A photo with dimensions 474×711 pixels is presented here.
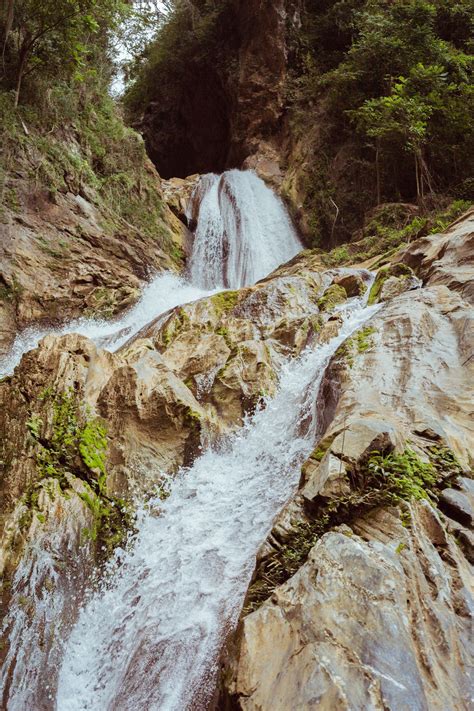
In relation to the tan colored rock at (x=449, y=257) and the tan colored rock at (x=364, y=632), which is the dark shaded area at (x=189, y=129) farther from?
the tan colored rock at (x=364, y=632)

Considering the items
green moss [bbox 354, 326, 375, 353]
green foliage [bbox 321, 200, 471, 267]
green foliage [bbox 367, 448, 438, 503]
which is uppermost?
green foliage [bbox 321, 200, 471, 267]

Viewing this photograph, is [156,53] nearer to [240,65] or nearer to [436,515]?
[240,65]

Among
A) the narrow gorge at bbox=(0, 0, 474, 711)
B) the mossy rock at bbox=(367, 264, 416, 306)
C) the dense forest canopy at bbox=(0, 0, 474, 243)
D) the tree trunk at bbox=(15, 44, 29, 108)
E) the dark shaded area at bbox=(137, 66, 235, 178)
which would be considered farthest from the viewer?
the dark shaded area at bbox=(137, 66, 235, 178)

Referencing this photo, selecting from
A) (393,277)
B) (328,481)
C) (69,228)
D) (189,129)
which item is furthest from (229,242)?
(328,481)

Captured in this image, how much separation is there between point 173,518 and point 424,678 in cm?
309

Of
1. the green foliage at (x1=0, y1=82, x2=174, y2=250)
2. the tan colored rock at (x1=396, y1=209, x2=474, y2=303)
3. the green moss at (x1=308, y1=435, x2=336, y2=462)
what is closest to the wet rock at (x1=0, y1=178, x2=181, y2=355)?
the green foliage at (x1=0, y1=82, x2=174, y2=250)

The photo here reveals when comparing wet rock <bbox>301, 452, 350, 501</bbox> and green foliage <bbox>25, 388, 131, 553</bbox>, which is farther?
green foliage <bbox>25, 388, 131, 553</bbox>

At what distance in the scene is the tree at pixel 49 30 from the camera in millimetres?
10953

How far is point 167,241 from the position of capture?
50.6 feet

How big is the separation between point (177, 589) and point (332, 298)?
638 centimetres

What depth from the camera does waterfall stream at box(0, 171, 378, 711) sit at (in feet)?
11.1

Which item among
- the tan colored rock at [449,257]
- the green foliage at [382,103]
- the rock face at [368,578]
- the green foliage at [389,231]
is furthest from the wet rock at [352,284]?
the green foliage at [382,103]

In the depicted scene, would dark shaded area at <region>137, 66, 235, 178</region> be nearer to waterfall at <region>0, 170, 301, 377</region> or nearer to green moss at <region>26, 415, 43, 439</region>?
waterfall at <region>0, 170, 301, 377</region>

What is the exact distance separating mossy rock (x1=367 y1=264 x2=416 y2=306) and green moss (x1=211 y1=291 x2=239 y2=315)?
2.63 metres
